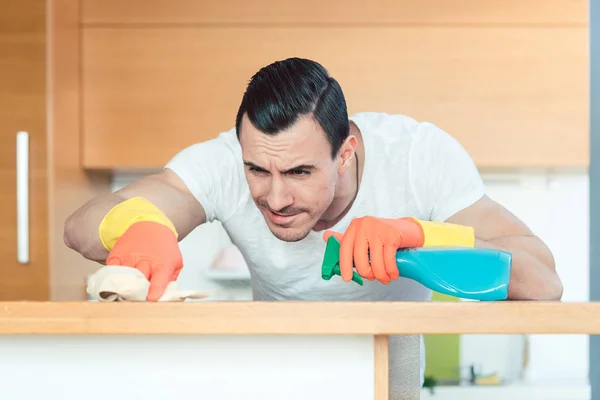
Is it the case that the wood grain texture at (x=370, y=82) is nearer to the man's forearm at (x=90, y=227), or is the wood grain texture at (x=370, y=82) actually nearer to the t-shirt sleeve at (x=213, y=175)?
the t-shirt sleeve at (x=213, y=175)

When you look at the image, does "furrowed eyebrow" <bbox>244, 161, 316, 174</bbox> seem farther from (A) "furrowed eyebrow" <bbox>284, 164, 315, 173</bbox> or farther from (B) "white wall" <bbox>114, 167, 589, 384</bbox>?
(B) "white wall" <bbox>114, 167, 589, 384</bbox>

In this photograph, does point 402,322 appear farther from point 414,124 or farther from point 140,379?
point 414,124

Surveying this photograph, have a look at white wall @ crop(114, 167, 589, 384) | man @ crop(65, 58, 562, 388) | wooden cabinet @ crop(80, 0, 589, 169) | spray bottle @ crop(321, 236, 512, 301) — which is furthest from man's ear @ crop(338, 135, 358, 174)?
white wall @ crop(114, 167, 589, 384)

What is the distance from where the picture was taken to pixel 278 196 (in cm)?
133

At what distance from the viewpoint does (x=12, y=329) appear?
2.57 feet

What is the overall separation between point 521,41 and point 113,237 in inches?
70.9

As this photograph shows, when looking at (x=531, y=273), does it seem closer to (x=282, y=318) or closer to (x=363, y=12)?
(x=282, y=318)

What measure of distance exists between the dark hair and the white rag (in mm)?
447

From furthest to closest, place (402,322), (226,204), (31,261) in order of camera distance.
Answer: (31,261), (226,204), (402,322)

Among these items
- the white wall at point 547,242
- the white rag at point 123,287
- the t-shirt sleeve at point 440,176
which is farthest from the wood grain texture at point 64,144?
the white rag at point 123,287

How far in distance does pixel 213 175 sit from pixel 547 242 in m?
1.76

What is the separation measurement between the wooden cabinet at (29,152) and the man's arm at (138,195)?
40.8 inches

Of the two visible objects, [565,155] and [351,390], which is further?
[565,155]

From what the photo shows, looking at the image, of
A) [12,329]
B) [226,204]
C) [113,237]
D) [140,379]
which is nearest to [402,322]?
[140,379]
